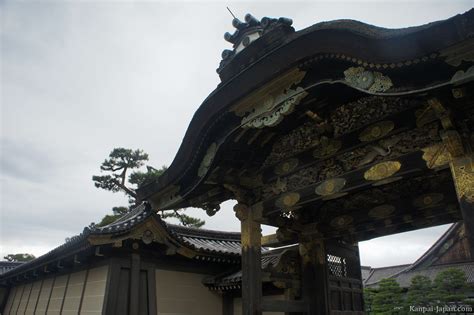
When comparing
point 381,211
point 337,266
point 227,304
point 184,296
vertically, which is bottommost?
point 227,304

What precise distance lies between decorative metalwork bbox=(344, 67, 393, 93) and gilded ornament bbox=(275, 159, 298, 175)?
1992 millimetres


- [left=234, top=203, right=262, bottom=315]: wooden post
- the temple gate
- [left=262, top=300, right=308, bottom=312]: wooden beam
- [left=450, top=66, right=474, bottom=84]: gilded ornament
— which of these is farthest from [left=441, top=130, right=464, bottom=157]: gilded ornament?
[left=262, top=300, right=308, bottom=312]: wooden beam

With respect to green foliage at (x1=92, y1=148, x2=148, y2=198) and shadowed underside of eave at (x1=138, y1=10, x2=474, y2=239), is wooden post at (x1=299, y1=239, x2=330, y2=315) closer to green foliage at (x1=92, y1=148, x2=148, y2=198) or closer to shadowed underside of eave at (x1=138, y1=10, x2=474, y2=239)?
shadowed underside of eave at (x1=138, y1=10, x2=474, y2=239)

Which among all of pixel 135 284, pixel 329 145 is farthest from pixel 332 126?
pixel 135 284

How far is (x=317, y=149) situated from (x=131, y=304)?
6.33 meters

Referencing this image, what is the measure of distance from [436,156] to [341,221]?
301cm

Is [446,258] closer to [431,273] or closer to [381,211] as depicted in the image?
[431,273]

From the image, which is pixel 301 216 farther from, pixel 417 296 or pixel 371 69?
pixel 417 296

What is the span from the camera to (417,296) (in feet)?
55.7

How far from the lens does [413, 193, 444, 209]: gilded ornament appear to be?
17.4 feet

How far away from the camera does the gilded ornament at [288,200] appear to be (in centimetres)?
509

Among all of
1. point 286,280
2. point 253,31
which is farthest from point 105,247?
point 253,31

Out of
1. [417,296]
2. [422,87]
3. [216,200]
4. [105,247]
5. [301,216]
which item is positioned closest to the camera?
[422,87]

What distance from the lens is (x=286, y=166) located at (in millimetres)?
5477
